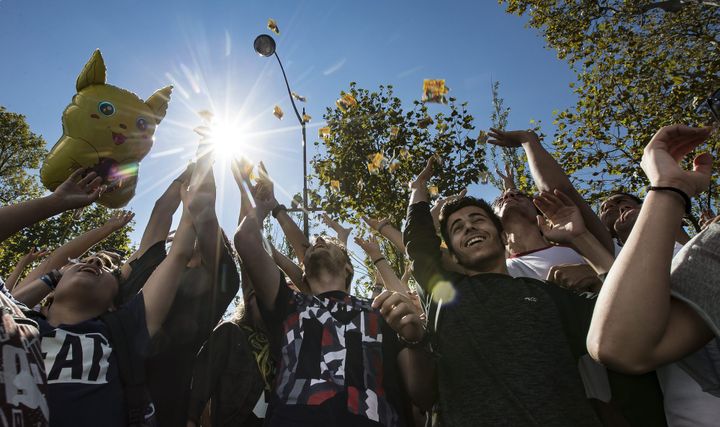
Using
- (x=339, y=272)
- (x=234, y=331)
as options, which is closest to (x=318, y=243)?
(x=339, y=272)

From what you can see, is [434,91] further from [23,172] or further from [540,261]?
[23,172]

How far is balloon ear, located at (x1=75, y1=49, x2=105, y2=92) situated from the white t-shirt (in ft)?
13.1

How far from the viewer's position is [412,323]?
1.85m

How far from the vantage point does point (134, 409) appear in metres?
2.06

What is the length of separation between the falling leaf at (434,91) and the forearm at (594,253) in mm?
4519

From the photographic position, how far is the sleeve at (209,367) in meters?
2.66

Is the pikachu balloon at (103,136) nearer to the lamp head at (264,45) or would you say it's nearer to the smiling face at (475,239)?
the smiling face at (475,239)

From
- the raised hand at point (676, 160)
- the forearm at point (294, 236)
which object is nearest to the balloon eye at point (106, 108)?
the forearm at point (294, 236)

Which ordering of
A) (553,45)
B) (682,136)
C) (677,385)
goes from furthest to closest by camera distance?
1. (553,45)
2. (677,385)
3. (682,136)

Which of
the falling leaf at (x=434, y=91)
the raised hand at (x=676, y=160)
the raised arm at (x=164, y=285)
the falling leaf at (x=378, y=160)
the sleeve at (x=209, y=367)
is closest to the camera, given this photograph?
the raised hand at (x=676, y=160)

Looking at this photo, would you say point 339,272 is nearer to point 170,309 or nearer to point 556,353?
point 170,309

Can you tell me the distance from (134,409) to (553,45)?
37.4 ft

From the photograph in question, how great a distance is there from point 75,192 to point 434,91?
524 cm

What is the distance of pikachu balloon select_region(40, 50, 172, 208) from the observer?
11.8ft
